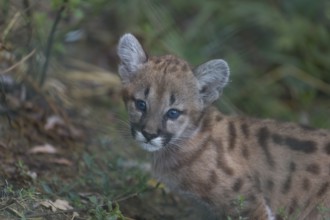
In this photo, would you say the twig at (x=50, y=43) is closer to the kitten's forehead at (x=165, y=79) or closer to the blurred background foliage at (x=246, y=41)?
the kitten's forehead at (x=165, y=79)

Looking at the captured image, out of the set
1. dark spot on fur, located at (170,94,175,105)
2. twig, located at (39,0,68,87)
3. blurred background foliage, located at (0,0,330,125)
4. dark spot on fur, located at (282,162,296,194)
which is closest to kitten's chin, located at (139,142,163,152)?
dark spot on fur, located at (170,94,175,105)

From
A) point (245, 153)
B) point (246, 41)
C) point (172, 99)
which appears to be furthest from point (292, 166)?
point (246, 41)

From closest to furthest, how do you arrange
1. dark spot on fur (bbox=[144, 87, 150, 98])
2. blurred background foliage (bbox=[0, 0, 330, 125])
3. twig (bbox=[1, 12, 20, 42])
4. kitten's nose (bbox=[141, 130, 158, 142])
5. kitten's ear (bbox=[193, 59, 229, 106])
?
kitten's nose (bbox=[141, 130, 158, 142]), dark spot on fur (bbox=[144, 87, 150, 98]), kitten's ear (bbox=[193, 59, 229, 106]), twig (bbox=[1, 12, 20, 42]), blurred background foliage (bbox=[0, 0, 330, 125])

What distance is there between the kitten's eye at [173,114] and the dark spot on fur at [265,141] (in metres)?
0.77

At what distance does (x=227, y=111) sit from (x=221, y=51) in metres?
1.59

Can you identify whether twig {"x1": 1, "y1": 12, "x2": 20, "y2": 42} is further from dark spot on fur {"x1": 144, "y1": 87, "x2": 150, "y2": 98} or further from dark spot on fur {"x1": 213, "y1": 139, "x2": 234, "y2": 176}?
dark spot on fur {"x1": 213, "y1": 139, "x2": 234, "y2": 176}

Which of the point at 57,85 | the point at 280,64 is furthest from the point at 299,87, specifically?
the point at 57,85

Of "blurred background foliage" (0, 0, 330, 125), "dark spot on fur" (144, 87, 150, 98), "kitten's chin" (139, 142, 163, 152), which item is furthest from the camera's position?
"blurred background foliage" (0, 0, 330, 125)

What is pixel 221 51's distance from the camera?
12219mm

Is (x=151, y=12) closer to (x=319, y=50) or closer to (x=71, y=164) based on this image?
(x=319, y=50)

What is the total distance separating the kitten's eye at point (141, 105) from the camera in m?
7.79

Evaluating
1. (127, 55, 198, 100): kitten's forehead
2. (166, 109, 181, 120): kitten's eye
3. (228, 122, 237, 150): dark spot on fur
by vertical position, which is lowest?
(228, 122, 237, 150): dark spot on fur

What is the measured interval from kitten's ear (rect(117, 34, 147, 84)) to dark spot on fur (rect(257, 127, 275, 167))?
3.96 feet

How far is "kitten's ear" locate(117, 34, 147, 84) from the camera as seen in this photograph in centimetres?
812
